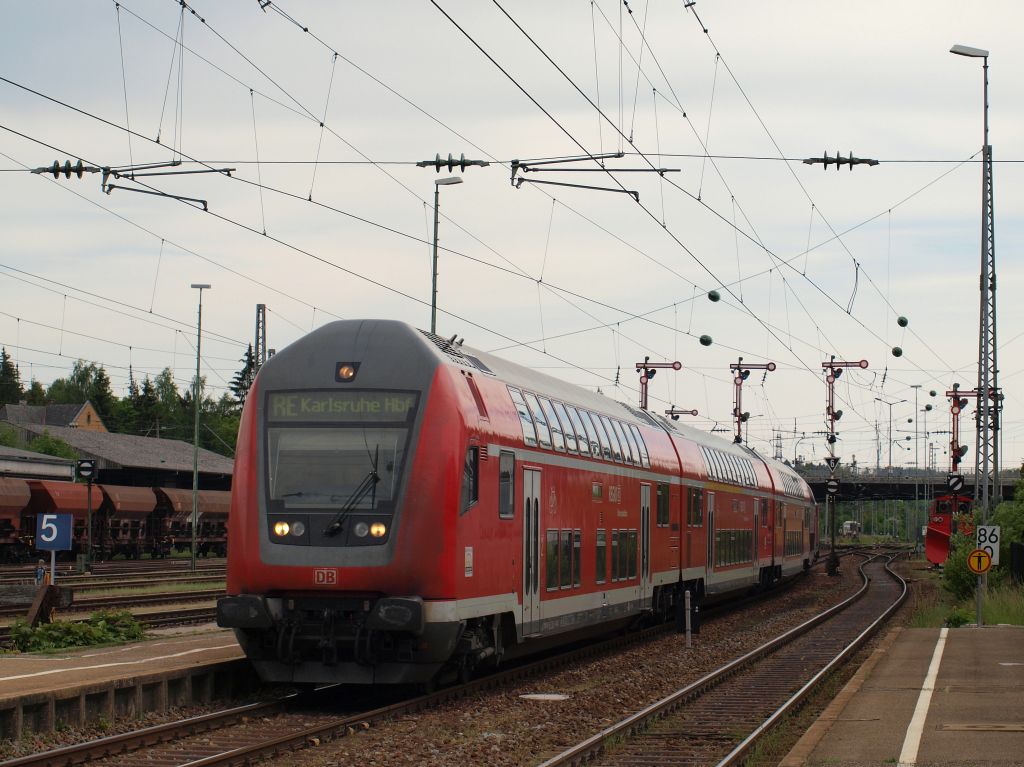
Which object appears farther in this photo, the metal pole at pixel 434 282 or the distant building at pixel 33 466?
the distant building at pixel 33 466

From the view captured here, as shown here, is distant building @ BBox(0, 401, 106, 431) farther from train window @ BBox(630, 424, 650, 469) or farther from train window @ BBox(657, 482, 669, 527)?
train window @ BBox(630, 424, 650, 469)

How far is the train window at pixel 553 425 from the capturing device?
1905cm

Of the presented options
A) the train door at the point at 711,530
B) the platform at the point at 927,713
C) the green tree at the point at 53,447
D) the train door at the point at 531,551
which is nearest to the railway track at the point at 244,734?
the train door at the point at 531,551

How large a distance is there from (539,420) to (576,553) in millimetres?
2333

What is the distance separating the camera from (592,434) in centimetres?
2120

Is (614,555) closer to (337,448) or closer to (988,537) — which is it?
(337,448)

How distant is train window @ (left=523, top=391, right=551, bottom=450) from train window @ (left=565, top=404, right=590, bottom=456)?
4.66 feet

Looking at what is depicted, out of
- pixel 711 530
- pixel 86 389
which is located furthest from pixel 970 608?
pixel 86 389

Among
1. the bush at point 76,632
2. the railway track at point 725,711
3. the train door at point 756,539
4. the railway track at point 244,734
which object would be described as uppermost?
the train door at point 756,539

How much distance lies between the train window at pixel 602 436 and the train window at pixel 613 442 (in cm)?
14

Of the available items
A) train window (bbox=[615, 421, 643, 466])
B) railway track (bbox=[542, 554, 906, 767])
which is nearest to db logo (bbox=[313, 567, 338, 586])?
railway track (bbox=[542, 554, 906, 767])

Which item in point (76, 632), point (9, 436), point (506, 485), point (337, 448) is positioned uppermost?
point (9, 436)

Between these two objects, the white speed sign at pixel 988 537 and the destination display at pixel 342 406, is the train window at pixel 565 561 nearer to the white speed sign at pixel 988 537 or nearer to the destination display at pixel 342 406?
the destination display at pixel 342 406

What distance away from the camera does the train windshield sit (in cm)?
1478
